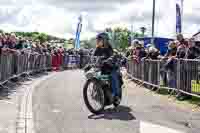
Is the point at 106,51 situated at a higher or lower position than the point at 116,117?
higher

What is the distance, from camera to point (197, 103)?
13094mm

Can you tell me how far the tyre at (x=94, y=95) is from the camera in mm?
11125

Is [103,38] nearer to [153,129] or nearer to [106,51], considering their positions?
[106,51]

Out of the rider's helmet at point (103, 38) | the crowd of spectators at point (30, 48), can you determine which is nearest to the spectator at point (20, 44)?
the crowd of spectators at point (30, 48)

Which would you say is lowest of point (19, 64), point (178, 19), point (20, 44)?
point (19, 64)

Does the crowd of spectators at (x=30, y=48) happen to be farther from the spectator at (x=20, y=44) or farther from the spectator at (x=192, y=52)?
the spectator at (x=192, y=52)

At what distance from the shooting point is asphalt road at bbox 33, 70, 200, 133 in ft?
30.2

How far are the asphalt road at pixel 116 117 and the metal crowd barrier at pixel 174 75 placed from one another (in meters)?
0.79

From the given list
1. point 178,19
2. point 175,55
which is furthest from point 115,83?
point 178,19

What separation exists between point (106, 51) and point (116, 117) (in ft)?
6.27

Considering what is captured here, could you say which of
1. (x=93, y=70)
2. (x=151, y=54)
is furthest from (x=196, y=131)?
(x=151, y=54)

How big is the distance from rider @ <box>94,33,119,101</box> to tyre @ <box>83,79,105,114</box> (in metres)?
0.49

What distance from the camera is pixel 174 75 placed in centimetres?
1488

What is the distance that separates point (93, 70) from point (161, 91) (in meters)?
5.57
